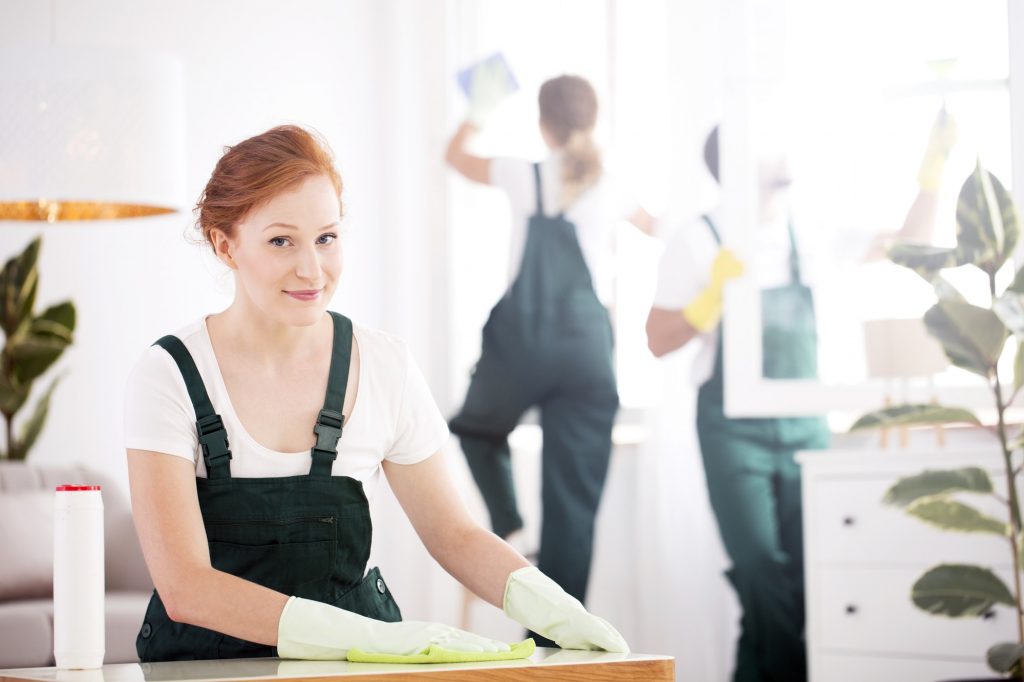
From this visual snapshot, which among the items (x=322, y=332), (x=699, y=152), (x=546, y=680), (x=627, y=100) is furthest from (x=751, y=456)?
(x=546, y=680)

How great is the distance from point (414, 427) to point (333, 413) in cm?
14

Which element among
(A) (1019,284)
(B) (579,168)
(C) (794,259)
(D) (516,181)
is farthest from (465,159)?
(A) (1019,284)

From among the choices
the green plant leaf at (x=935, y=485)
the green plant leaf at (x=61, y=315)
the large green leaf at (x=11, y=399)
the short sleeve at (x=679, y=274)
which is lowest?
the green plant leaf at (x=935, y=485)

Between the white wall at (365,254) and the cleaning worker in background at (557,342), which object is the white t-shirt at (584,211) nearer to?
the cleaning worker in background at (557,342)

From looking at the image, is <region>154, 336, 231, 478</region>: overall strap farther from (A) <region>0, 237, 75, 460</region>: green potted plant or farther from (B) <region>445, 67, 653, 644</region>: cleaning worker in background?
(B) <region>445, 67, 653, 644</region>: cleaning worker in background

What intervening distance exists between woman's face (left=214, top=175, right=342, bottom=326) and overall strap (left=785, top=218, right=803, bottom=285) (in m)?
2.39

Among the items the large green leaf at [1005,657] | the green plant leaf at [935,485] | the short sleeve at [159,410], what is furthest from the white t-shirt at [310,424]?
the large green leaf at [1005,657]

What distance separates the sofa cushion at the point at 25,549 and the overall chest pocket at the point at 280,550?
2.12 m

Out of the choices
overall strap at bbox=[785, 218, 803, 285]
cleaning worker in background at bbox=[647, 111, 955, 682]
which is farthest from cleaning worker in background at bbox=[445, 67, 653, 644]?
overall strap at bbox=[785, 218, 803, 285]

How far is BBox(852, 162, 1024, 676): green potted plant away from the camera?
2.97 meters

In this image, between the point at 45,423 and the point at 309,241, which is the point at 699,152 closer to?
the point at 45,423

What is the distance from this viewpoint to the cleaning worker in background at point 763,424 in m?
3.90

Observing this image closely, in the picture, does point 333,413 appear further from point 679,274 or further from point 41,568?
point 679,274

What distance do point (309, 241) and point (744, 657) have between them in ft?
8.96
